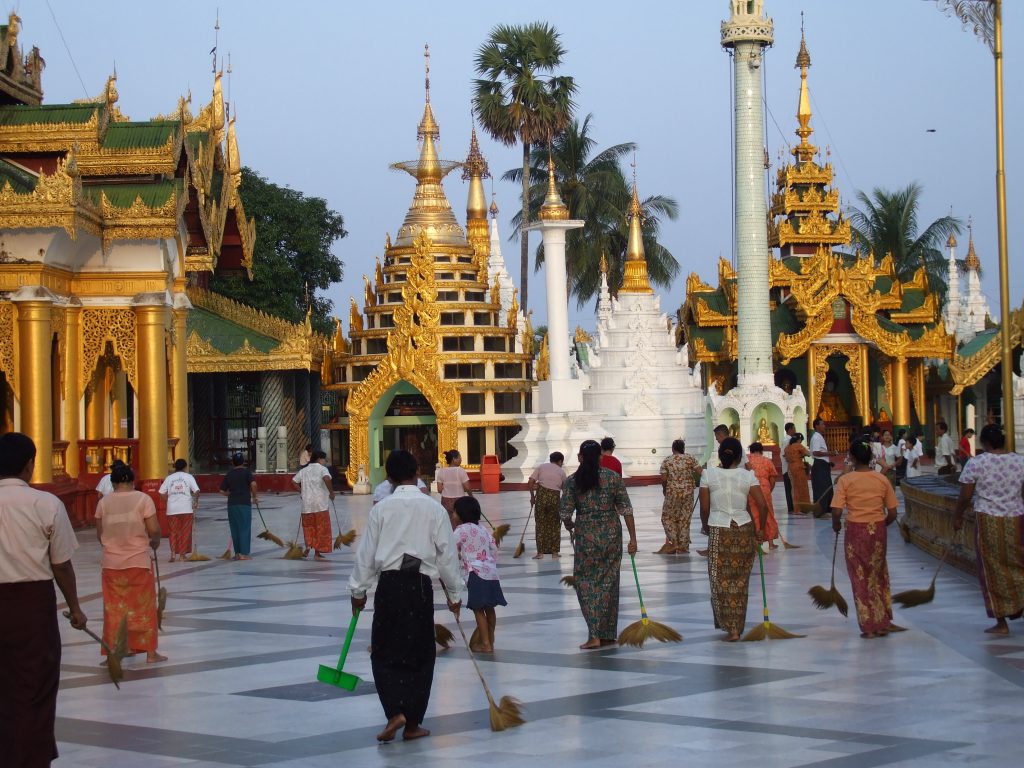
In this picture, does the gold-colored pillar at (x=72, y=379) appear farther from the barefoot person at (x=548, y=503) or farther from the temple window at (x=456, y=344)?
the temple window at (x=456, y=344)

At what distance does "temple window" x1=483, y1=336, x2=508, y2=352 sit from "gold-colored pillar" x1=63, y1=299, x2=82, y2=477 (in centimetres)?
1665

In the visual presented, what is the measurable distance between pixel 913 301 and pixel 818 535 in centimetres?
2957

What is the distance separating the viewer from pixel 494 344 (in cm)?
4075

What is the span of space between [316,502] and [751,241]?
66.7ft

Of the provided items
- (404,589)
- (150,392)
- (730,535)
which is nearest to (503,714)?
(404,589)

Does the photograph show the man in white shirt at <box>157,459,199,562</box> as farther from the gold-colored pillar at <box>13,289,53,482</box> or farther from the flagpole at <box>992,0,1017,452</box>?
the flagpole at <box>992,0,1017,452</box>

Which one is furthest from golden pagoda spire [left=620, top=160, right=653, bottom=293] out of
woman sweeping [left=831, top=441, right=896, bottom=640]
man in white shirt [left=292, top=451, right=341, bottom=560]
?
woman sweeping [left=831, top=441, right=896, bottom=640]

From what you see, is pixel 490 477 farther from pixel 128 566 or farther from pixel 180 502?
pixel 128 566

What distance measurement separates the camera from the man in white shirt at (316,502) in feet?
60.0

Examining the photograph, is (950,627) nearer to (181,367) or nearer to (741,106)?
(181,367)

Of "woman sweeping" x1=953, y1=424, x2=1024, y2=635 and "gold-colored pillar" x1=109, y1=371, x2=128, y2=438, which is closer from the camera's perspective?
"woman sweeping" x1=953, y1=424, x2=1024, y2=635

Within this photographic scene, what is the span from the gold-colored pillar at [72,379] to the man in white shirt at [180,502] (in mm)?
6569

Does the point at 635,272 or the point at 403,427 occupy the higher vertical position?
the point at 635,272

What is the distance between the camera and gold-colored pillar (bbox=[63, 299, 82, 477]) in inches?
966
